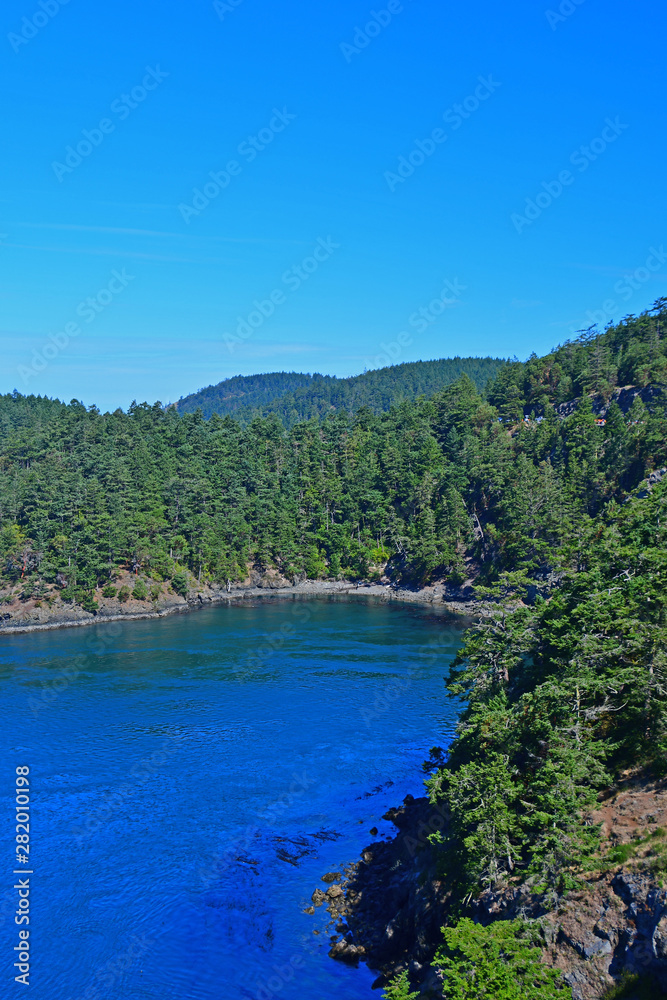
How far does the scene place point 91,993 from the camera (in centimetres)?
2938

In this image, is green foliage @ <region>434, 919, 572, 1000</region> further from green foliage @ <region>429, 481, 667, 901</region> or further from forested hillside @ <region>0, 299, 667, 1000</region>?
green foliage @ <region>429, 481, 667, 901</region>

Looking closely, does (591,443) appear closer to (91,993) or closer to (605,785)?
(605,785)

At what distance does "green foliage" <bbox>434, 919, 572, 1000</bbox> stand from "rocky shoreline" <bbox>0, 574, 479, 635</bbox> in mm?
69987

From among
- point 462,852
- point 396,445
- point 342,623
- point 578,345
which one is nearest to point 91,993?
point 462,852

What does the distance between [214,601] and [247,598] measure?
5.40 meters

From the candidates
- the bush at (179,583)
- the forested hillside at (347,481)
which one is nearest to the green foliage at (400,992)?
the forested hillside at (347,481)

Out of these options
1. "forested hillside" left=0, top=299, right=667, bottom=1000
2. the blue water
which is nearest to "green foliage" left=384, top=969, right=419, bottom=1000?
"forested hillside" left=0, top=299, right=667, bottom=1000

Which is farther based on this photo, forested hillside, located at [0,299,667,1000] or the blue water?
the blue water

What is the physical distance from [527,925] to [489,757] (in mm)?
8026

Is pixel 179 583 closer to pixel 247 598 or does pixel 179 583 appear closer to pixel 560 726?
pixel 247 598

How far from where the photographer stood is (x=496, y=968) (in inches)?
786

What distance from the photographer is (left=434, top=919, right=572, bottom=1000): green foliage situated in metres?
19.2

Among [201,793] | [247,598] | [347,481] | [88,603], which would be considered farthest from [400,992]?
[347,481]

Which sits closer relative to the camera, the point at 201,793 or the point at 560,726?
the point at 560,726
